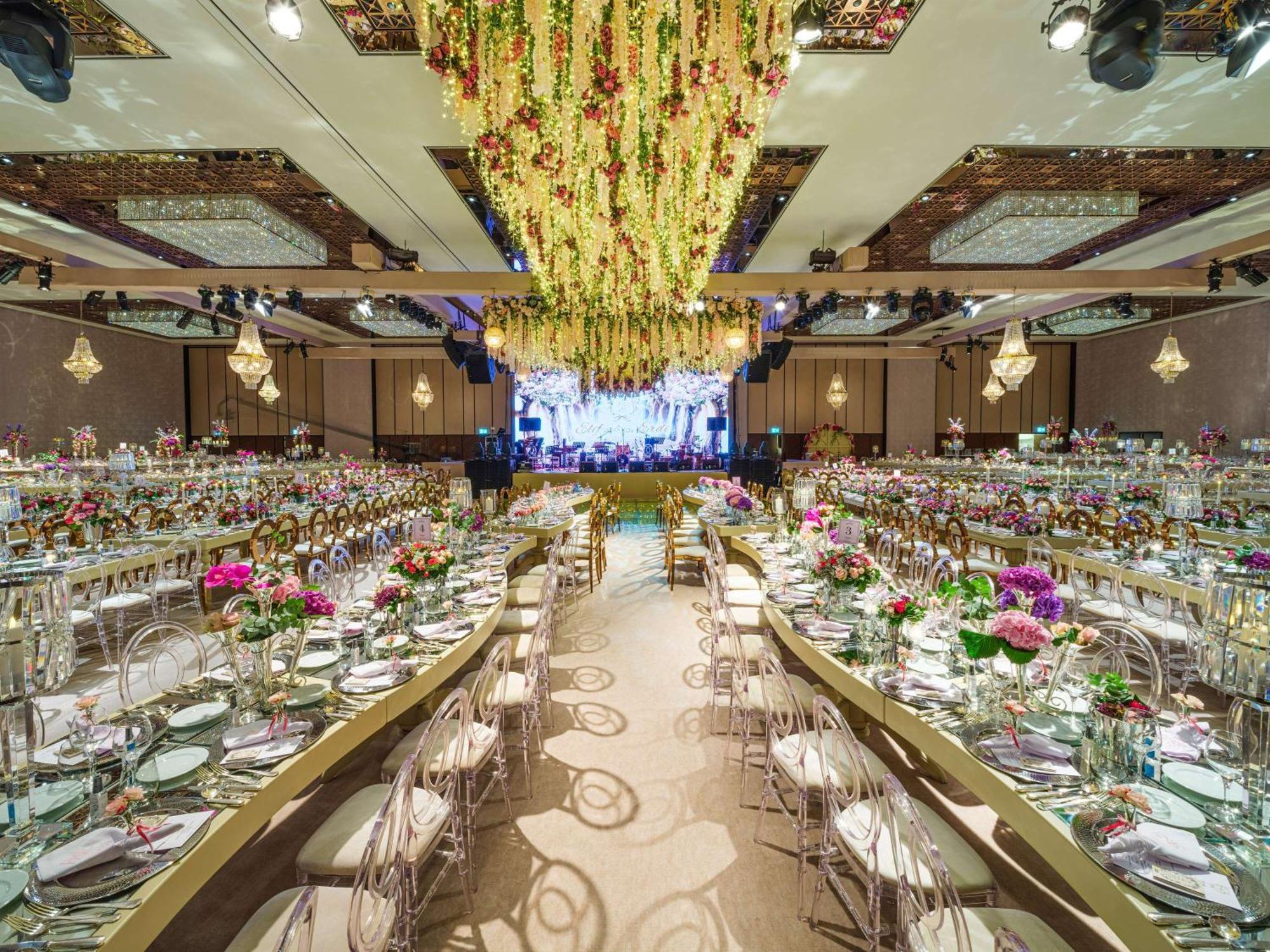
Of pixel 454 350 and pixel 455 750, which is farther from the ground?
pixel 454 350

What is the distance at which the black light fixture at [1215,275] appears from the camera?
8.27 meters

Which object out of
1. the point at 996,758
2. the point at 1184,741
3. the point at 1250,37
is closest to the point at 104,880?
the point at 996,758

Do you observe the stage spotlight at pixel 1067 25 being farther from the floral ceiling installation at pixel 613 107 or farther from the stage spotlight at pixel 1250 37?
the floral ceiling installation at pixel 613 107

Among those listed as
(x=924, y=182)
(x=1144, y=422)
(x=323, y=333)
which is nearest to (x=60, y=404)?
(x=323, y=333)

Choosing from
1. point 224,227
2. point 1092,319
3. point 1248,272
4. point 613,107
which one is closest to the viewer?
point 613,107

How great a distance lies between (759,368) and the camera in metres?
14.5

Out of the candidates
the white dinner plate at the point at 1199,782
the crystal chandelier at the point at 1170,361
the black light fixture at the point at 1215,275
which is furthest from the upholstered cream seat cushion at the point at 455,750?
the black light fixture at the point at 1215,275

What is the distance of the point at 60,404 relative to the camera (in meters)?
13.3

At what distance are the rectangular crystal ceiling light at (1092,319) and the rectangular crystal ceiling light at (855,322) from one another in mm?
3171

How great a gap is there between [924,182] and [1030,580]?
577 centimetres

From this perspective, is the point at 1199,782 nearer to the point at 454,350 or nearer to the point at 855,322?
the point at 454,350

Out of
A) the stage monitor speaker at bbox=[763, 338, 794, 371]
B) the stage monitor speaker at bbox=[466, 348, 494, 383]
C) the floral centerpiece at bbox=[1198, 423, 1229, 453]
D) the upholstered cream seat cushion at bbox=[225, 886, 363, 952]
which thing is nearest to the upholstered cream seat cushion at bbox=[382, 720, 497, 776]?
the upholstered cream seat cushion at bbox=[225, 886, 363, 952]

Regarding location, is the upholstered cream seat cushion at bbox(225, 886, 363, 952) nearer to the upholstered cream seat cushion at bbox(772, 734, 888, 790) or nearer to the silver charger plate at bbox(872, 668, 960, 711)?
the upholstered cream seat cushion at bbox(772, 734, 888, 790)

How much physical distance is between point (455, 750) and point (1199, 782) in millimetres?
2384
